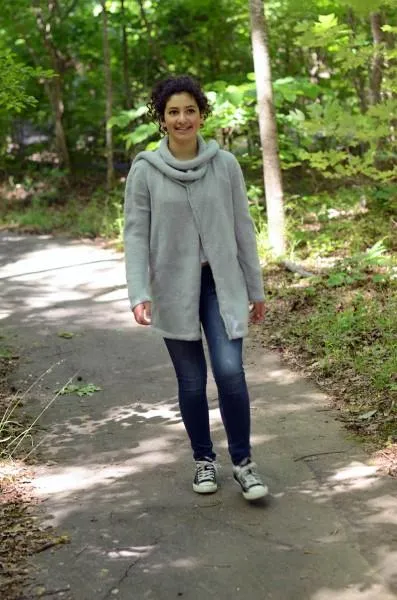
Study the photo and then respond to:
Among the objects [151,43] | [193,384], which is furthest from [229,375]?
[151,43]

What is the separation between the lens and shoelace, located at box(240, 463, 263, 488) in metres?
3.55

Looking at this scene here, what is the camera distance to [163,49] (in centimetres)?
1611

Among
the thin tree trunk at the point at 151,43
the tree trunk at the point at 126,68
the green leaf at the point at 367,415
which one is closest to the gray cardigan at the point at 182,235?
the green leaf at the point at 367,415

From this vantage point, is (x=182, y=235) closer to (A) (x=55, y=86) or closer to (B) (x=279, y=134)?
(B) (x=279, y=134)

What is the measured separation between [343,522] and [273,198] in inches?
235

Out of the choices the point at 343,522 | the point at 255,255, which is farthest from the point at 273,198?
the point at 343,522

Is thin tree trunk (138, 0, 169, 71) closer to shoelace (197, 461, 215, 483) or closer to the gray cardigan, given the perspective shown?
the gray cardigan

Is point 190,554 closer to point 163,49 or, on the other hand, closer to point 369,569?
point 369,569

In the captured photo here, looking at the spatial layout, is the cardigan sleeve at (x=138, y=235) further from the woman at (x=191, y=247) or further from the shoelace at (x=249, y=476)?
the shoelace at (x=249, y=476)

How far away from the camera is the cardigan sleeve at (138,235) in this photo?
3.49 m

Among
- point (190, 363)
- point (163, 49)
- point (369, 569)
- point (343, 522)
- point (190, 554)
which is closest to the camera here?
point (369, 569)

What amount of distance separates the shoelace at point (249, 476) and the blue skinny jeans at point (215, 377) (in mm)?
51

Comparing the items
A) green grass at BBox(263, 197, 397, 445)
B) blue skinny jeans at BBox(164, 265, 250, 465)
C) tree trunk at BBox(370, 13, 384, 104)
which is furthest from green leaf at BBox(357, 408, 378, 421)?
tree trunk at BBox(370, 13, 384, 104)

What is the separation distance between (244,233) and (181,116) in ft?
2.04
